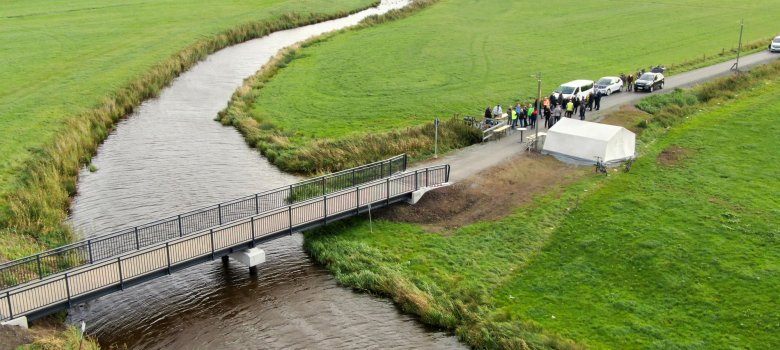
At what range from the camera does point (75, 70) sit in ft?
191

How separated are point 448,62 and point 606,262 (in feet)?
127

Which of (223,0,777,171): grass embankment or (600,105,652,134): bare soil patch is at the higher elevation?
(223,0,777,171): grass embankment

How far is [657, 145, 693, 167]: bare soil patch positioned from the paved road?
639 cm

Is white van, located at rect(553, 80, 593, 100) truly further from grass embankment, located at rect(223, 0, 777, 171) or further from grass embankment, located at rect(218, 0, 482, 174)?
grass embankment, located at rect(218, 0, 482, 174)

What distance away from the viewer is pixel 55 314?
25.1 metres

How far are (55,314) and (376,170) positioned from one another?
52.1 ft

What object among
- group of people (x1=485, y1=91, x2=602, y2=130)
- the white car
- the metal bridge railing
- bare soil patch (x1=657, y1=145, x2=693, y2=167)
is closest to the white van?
group of people (x1=485, y1=91, x2=602, y2=130)

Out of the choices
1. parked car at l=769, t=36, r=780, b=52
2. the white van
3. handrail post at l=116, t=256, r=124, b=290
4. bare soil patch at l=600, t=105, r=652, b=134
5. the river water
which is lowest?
the river water

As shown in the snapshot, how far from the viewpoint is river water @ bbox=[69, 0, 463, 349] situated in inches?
A: 989

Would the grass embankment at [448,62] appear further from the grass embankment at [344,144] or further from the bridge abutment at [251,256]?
the bridge abutment at [251,256]

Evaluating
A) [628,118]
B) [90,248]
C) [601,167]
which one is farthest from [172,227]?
[628,118]

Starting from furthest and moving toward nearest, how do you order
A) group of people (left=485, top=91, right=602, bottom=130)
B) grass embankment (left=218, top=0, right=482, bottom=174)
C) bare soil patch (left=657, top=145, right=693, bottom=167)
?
group of people (left=485, top=91, right=602, bottom=130)
grass embankment (left=218, top=0, right=482, bottom=174)
bare soil patch (left=657, top=145, right=693, bottom=167)

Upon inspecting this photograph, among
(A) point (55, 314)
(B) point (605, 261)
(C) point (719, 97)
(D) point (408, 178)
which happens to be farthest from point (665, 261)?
(C) point (719, 97)

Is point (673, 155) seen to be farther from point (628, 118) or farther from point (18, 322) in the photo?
point (18, 322)
